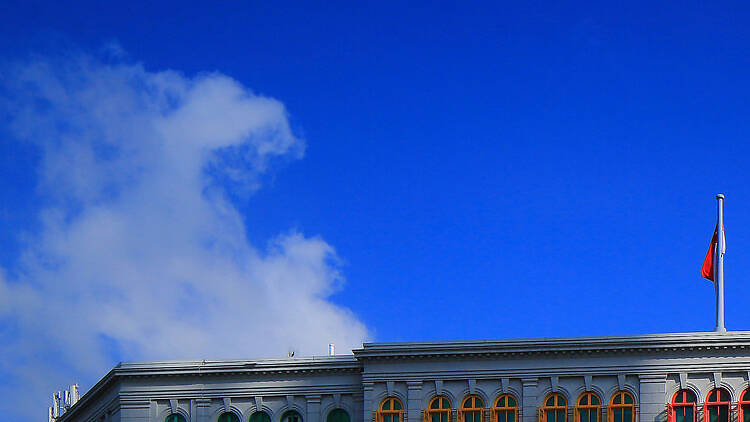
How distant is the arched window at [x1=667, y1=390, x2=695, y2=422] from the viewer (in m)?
72.3

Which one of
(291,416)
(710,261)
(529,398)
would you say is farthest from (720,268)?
(291,416)

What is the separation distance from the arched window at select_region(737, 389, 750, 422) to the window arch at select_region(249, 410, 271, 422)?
25.5m

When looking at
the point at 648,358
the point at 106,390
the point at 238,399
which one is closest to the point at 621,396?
the point at 648,358

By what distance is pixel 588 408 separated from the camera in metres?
73.9

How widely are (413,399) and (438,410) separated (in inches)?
57.1

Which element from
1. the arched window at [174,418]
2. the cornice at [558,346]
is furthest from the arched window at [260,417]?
the cornice at [558,346]

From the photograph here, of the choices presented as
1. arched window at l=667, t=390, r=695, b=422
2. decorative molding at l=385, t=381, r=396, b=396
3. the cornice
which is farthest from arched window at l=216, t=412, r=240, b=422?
arched window at l=667, t=390, r=695, b=422

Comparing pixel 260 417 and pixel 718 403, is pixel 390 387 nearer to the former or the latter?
pixel 260 417

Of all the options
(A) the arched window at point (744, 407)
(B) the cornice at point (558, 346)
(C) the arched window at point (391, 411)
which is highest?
(B) the cornice at point (558, 346)

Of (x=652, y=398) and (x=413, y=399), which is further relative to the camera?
(x=413, y=399)

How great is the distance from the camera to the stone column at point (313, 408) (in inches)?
3105

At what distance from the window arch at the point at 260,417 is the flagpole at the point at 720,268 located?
2492 centimetres

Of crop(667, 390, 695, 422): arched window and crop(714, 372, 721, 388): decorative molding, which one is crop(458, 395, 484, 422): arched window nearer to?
crop(667, 390, 695, 422): arched window

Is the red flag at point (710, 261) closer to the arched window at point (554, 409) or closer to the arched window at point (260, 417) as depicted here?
the arched window at point (554, 409)
